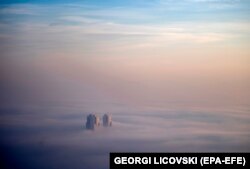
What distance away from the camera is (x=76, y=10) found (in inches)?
162

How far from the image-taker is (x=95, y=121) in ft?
13.4

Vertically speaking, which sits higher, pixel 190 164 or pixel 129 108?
pixel 129 108

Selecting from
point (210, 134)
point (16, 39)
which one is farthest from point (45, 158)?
point (210, 134)

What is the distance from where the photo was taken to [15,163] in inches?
162

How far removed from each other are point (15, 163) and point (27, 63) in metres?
0.77

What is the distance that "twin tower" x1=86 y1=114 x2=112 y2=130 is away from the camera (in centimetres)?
407

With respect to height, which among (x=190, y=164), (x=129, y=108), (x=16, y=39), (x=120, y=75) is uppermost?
(x=16, y=39)

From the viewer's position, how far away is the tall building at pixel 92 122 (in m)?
4.07

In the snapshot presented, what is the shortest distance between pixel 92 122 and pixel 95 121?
0.02m

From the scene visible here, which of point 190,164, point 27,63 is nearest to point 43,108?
point 27,63

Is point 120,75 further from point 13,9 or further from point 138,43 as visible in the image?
point 13,9

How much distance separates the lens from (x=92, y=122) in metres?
4.09

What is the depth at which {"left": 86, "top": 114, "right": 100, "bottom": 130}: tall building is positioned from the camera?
4070 mm

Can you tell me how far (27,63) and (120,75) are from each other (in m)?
0.72
